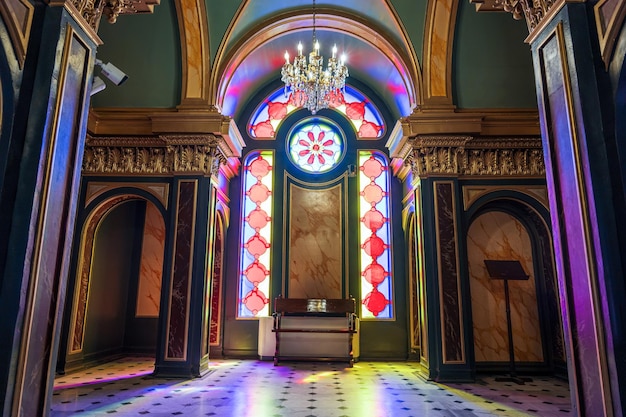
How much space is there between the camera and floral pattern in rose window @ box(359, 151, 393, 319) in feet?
31.4

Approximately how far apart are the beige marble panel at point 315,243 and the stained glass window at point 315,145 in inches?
27.2

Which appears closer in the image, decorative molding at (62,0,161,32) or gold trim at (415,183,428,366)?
decorative molding at (62,0,161,32)

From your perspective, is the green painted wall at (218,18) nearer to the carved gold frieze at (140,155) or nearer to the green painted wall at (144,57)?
the green painted wall at (144,57)

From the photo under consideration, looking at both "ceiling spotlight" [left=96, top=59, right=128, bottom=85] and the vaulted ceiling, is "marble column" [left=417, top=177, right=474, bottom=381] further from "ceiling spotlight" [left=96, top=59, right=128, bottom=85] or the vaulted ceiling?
"ceiling spotlight" [left=96, top=59, right=128, bottom=85]

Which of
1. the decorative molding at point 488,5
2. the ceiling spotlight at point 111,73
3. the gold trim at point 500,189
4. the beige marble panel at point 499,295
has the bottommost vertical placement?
the beige marble panel at point 499,295

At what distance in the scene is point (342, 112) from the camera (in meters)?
10.6

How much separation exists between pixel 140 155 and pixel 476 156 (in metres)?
6.21

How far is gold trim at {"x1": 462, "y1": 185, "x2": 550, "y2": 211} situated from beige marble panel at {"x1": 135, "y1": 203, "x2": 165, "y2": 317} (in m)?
6.41

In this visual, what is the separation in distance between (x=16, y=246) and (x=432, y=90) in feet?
22.8

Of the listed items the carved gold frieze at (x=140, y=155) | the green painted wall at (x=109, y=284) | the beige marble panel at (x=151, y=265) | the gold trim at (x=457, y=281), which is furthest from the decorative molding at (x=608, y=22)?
the beige marble panel at (x=151, y=265)

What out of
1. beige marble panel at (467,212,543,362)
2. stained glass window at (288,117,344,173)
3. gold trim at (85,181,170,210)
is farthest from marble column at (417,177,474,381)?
gold trim at (85,181,170,210)

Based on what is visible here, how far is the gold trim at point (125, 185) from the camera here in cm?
775

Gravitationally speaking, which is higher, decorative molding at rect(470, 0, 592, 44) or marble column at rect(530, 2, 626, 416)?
decorative molding at rect(470, 0, 592, 44)

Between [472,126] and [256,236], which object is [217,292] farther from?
[472,126]
